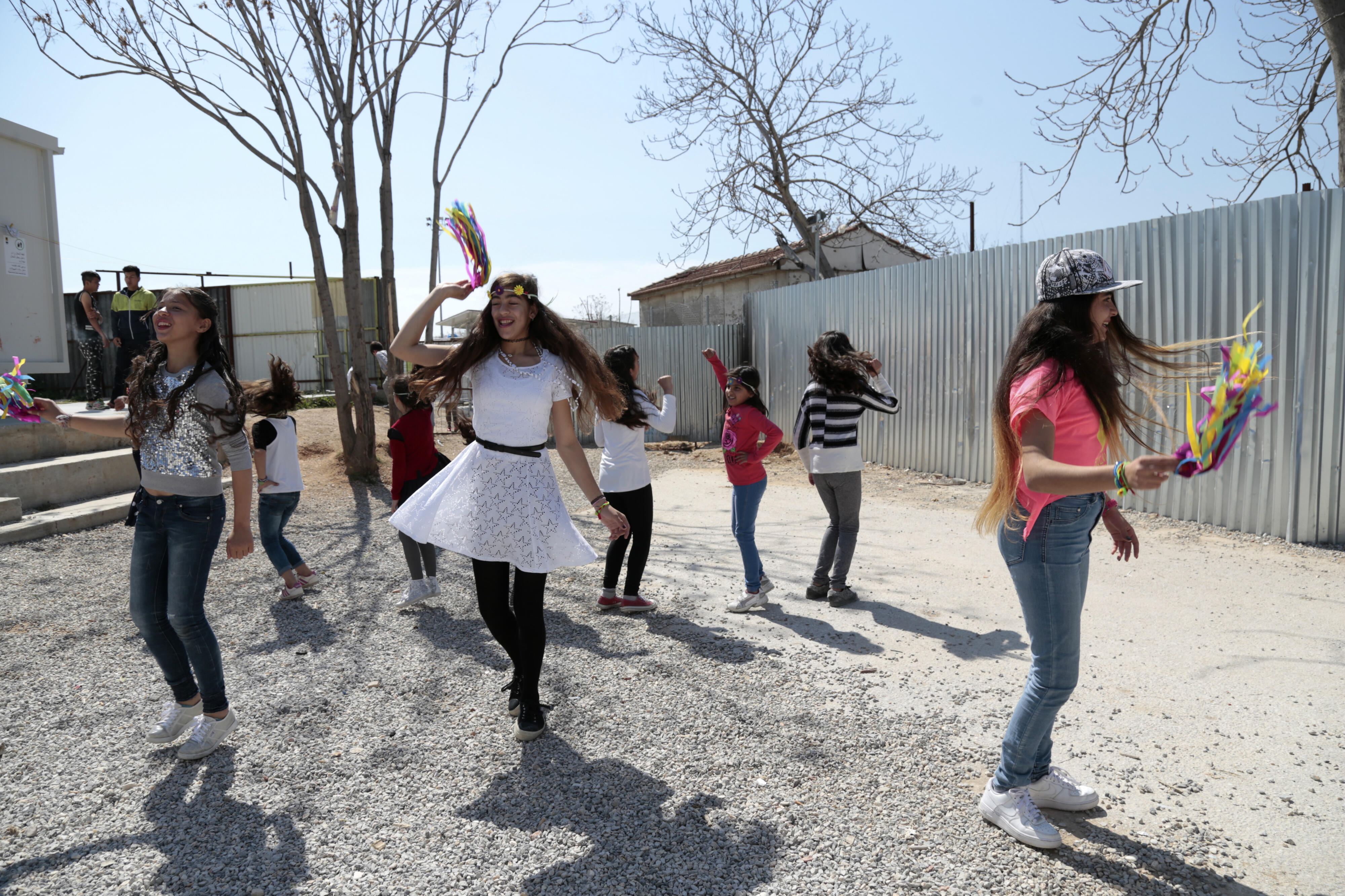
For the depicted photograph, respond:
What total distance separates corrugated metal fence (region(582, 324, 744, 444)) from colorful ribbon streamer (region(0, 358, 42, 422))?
40.8 feet

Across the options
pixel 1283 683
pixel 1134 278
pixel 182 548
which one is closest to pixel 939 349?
pixel 1134 278

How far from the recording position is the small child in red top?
5.21 meters

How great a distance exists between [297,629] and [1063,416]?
4.41 meters

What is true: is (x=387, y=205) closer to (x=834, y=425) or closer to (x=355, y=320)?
(x=355, y=320)

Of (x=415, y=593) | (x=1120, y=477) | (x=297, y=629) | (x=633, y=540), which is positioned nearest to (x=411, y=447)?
(x=415, y=593)

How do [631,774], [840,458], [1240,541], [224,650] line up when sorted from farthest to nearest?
[1240,541]
[840,458]
[224,650]
[631,774]

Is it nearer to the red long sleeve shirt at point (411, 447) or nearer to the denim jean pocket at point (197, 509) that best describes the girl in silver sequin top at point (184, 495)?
the denim jean pocket at point (197, 509)

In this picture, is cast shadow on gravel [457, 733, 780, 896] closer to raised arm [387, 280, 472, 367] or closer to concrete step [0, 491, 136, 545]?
raised arm [387, 280, 472, 367]

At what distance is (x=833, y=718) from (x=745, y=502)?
73.3 inches

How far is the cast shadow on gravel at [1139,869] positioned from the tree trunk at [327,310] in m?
9.66

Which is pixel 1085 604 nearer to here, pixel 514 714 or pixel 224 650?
pixel 514 714

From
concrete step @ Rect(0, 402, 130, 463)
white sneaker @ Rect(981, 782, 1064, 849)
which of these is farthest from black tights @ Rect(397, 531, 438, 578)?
concrete step @ Rect(0, 402, 130, 463)

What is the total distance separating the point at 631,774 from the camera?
10.3 feet

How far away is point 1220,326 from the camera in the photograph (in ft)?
22.8
